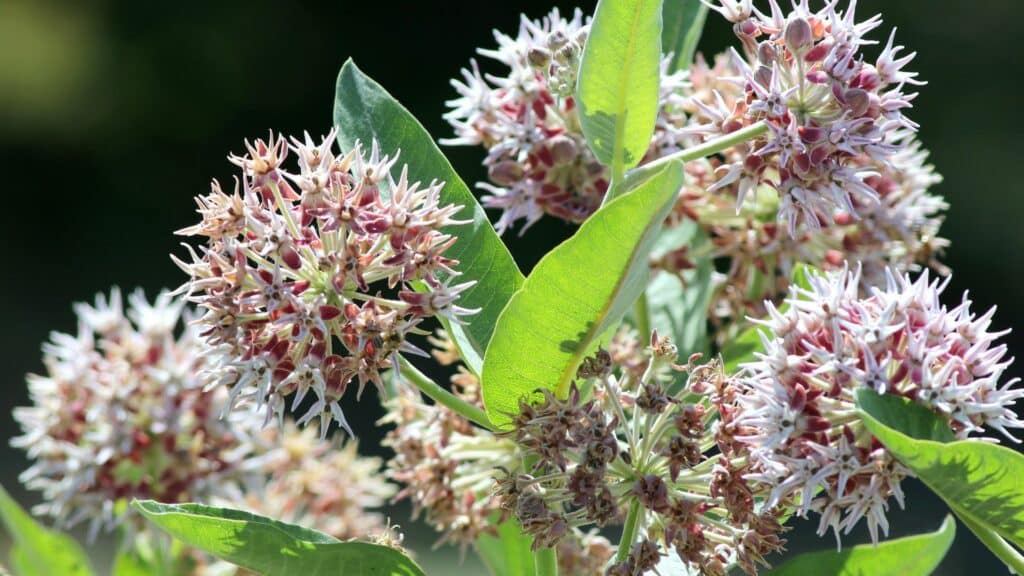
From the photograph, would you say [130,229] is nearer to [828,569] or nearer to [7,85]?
[7,85]

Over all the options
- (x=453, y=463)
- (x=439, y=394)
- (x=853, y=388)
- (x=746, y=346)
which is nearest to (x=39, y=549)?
(x=453, y=463)

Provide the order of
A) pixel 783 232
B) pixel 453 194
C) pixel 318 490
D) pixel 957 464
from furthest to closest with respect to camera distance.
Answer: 1. pixel 318 490
2. pixel 783 232
3. pixel 453 194
4. pixel 957 464

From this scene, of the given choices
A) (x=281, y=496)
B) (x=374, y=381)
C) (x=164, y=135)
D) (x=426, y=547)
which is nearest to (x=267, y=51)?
(x=164, y=135)

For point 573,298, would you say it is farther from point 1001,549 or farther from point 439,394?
point 1001,549

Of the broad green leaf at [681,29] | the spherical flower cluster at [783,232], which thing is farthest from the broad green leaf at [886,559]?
the broad green leaf at [681,29]

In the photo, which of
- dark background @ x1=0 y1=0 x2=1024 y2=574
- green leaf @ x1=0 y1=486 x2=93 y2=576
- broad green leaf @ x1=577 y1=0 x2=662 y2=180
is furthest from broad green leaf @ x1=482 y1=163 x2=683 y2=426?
dark background @ x1=0 y1=0 x2=1024 y2=574

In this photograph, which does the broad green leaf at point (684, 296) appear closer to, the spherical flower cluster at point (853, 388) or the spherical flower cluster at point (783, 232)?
the spherical flower cluster at point (783, 232)
